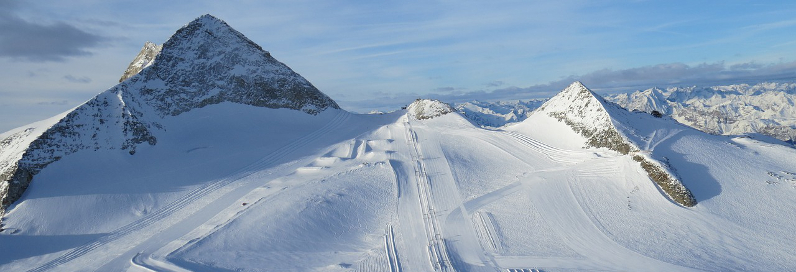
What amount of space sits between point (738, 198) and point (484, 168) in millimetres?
15447

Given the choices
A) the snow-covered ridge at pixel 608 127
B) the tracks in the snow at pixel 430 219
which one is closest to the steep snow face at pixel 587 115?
the snow-covered ridge at pixel 608 127

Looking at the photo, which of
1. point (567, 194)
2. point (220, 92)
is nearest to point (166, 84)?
point (220, 92)

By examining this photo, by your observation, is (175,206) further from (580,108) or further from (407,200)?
(580,108)

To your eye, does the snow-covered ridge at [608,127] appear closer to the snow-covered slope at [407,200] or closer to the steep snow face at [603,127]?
the steep snow face at [603,127]

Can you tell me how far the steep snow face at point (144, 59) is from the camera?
153 feet

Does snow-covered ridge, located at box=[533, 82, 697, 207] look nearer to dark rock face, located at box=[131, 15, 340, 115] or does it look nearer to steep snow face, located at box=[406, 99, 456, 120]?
steep snow face, located at box=[406, 99, 456, 120]

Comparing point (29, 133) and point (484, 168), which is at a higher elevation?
point (29, 133)

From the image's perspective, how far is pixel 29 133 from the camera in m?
30.7

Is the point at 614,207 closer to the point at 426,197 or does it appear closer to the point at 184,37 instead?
the point at 426,197

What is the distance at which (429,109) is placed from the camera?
50438 millimetres

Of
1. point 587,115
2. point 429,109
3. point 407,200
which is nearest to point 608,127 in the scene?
point 587,115

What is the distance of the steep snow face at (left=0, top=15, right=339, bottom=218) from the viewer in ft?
94.1

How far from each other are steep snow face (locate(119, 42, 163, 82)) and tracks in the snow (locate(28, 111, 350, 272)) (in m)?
20.5

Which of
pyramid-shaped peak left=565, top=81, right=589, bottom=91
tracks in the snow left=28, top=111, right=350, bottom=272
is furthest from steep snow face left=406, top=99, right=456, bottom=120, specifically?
tracks in the snow left=28, top=111, right=350, bottom=272
